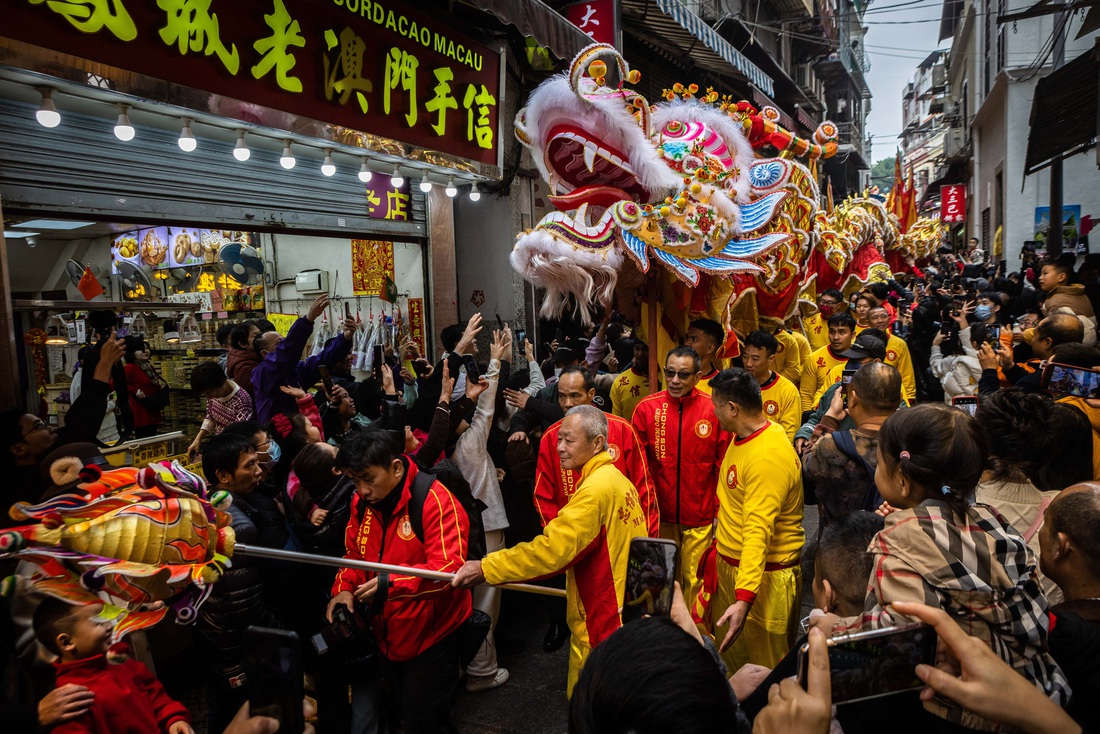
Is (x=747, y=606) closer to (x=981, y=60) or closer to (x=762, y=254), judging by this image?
(x=762, y=254)

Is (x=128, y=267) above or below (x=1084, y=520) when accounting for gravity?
above

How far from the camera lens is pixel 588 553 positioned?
2873mm

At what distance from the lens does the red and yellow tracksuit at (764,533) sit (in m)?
3.12

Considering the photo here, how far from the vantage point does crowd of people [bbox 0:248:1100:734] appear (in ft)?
4.72

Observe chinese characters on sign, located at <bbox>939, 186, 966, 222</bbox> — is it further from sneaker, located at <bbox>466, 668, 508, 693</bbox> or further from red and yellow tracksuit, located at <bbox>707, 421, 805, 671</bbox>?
sneaker, located at <bbox>466, 668, 508, 693</bbox>

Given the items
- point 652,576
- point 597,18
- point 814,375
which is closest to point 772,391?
point 814,375

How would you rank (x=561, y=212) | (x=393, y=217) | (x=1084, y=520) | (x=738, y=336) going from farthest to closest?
(x=393, y=217)
(x=738, y=336)
(x=561, y=212)
(x=1084, y=520)

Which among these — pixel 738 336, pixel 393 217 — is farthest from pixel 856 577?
pixel 393 217

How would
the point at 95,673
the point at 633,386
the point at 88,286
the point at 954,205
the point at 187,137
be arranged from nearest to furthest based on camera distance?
1. the point at 95,673
2. the point at 187,137
3. the point at 633,386
4. the point at 88,286
5. the point at 954,205

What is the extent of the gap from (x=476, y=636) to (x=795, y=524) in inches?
→ 64.6

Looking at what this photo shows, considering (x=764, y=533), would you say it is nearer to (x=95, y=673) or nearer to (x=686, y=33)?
(x=95, y=673)

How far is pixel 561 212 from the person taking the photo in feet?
14.8

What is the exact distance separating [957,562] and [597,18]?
7.80m

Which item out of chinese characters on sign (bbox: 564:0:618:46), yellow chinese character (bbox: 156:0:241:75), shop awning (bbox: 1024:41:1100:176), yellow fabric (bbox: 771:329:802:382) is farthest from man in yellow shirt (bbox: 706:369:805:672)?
shop awning (bbox: 1024:41:1100:176)
